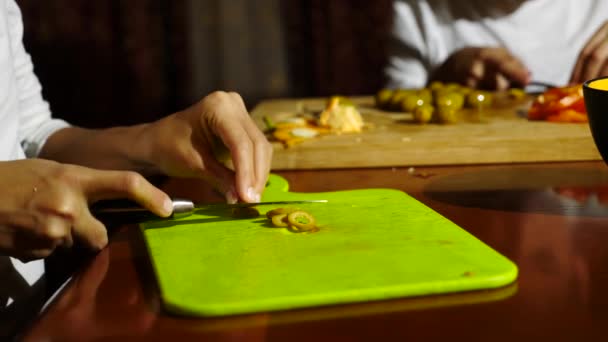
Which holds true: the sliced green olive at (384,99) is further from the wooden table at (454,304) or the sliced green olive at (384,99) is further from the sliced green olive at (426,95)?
the wooden table at (454,304)

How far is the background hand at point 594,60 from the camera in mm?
1664

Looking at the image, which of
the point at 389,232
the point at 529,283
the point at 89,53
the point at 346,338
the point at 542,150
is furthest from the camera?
the point at 89,53

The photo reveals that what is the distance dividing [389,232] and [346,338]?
238 mm

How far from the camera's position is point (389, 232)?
2.61 feet

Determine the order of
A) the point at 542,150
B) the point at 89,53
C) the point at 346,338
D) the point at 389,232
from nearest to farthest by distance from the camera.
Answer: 1. the point at 346,338
2. the point at 389,232
3. the point at 542,150
4. the point at 89,53

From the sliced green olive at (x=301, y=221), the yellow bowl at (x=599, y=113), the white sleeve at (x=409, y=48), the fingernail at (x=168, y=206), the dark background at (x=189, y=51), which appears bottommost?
the dark background at (x=189, y=51)

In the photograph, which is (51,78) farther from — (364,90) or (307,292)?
(307,292)

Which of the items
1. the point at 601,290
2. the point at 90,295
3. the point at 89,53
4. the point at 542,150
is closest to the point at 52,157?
the point at 90,295

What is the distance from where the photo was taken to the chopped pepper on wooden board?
4.43 ft

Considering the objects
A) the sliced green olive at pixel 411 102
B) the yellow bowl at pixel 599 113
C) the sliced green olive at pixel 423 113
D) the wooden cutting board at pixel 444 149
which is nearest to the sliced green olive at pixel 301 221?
the yellow bowl at pixel 599 113

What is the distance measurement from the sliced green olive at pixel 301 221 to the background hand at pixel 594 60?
1.07 meters

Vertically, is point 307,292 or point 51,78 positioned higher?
point 307,292

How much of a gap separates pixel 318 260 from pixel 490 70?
4.17 feet

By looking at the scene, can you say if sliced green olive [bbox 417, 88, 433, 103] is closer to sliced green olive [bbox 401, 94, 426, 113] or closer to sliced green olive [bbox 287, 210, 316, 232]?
sliced green olive [bbox 401, 94, 426, 113]
